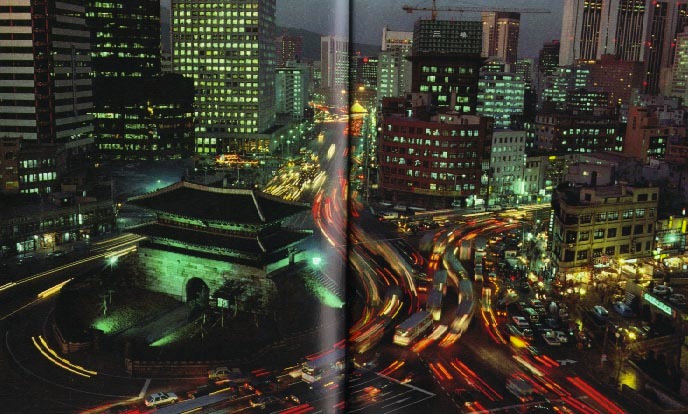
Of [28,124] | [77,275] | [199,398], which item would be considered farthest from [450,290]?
[28,124]

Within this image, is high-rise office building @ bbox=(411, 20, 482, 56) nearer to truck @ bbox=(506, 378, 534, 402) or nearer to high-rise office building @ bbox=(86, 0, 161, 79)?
high-rise office building @ bbox=(86, 0, 161, 79)

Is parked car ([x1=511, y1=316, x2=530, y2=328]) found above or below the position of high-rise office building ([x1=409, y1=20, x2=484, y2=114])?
below

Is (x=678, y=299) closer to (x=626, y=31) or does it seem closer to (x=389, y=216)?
(x=389, y=216)

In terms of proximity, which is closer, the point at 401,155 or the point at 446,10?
the point at 401,155

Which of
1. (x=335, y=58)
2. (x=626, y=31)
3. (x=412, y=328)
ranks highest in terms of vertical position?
(x=626, y=31)

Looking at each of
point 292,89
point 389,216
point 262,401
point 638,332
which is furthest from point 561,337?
point 292,89

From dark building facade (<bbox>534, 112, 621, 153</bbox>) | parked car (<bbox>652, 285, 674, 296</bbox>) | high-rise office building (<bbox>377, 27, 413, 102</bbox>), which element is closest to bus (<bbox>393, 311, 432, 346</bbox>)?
parked car (<bbox>652, 285, 674, 296</bbox>)

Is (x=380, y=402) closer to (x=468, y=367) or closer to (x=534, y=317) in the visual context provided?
(x=468, y=367)
